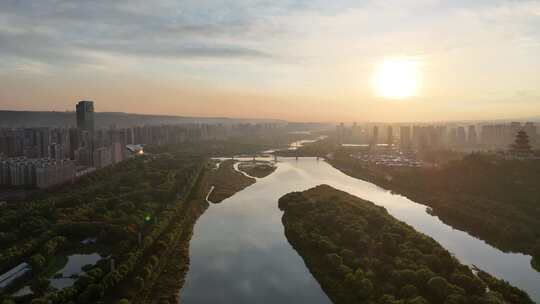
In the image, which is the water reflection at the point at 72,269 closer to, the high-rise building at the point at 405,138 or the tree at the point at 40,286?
the tree at the point at 40,286

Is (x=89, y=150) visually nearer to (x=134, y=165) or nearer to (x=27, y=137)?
(x=134, y=165)

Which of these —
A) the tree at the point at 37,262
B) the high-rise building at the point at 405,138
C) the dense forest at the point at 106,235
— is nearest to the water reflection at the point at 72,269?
the dense forest at the point at 106,235

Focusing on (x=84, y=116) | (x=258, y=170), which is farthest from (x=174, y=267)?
(x=84, y=116)

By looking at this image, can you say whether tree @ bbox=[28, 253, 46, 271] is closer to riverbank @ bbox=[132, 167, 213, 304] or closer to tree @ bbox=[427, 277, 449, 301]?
riverbank @ bbox=[132, 167, 213, 304]

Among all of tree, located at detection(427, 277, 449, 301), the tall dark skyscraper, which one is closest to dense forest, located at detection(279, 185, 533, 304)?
tree, located at detection(427, 277, 449, 301)

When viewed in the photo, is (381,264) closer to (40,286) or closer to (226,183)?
(40,286)
